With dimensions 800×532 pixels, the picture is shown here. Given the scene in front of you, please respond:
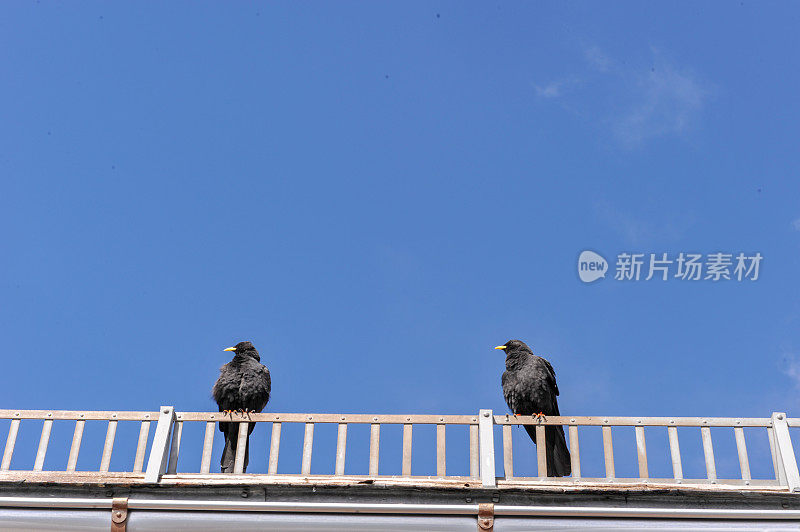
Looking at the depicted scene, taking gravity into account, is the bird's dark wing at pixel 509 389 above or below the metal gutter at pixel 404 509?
above

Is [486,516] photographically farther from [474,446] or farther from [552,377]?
[552,377]

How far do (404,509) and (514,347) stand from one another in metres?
5.61

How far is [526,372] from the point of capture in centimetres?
1574

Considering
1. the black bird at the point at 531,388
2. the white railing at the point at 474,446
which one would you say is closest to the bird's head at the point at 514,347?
the black bird at the point at 531,388

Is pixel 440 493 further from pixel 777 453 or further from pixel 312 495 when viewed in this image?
pixel 777 453

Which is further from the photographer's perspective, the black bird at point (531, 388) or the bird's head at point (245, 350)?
the bird's head at point (245, 350)

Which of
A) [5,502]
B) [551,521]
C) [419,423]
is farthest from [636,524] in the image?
[5,502]

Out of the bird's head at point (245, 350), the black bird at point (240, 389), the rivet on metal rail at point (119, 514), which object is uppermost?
the bird's head at point (245, 350)

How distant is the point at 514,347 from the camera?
16609 millimetres

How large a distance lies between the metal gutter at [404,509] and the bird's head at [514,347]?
5.09 metres

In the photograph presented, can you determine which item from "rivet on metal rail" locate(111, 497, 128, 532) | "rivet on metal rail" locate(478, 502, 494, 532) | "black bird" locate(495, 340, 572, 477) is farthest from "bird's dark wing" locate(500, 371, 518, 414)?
"rivet on metal rail" locate(111, 497, 128, 532)

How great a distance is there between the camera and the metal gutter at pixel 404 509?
1158 cm

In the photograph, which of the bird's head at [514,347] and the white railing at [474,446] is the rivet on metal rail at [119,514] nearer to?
the white railing at [474,446]

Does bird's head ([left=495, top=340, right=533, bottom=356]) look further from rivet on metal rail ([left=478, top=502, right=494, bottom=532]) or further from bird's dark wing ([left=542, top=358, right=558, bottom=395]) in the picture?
rivet on metal rail ([left=478, top=502, right=494, bottom=532])
